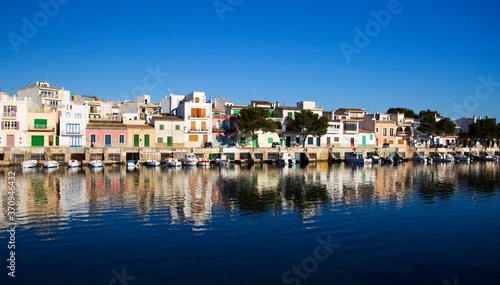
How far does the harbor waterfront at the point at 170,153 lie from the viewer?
65.4 m

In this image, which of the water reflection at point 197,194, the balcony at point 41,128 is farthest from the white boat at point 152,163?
the balcony at point 41,128

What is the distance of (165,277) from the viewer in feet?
55.2

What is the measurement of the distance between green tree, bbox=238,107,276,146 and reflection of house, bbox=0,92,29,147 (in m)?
35.4

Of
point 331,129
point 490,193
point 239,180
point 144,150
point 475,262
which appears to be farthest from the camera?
point 331,129

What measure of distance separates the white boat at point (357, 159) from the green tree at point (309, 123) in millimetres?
6966

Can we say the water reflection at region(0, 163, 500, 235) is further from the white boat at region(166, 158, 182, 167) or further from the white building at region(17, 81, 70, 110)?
the white building at region(17, 81, 70, 110)

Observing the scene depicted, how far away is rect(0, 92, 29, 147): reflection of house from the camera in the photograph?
6619 centimetres

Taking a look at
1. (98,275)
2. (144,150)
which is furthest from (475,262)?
(144,150)

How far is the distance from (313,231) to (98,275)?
1176 centimetres

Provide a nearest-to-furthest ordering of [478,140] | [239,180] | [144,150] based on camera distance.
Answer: [239,180] < [144,150] < [478,140]

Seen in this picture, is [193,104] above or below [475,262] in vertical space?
above

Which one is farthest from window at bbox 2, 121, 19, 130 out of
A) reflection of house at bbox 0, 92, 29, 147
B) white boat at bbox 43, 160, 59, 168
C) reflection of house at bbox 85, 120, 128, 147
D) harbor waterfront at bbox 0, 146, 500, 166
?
reflection of house at bbox 85, 120, 128, 147

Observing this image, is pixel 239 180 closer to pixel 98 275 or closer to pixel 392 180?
pixel 392 180

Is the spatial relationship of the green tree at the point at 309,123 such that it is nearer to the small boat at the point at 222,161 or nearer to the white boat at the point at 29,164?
the small boat at the point at 222,161
